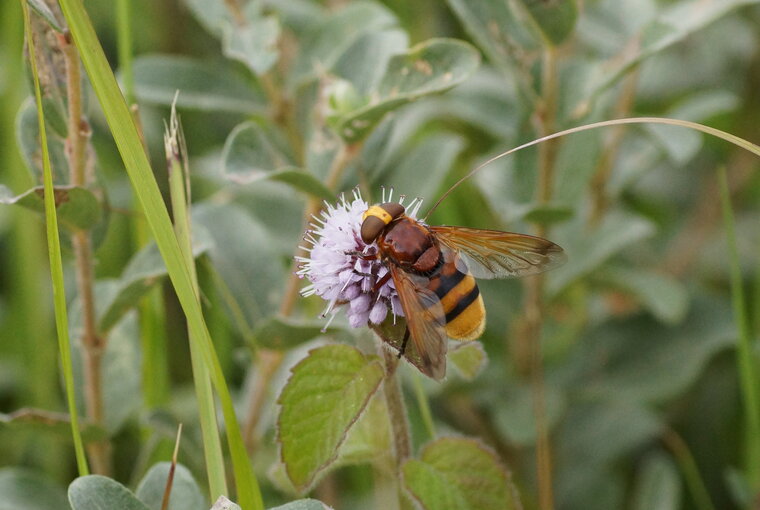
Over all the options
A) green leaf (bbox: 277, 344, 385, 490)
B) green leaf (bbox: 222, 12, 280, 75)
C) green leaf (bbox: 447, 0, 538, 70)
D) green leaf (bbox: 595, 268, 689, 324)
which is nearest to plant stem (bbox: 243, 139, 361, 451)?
green leaf (bbox: 222, 12, 280, 75)

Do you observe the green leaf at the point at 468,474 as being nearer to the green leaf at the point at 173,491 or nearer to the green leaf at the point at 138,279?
the green leaf at the point at 173,491

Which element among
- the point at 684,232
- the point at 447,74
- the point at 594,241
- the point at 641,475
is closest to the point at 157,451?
the point at 447,74

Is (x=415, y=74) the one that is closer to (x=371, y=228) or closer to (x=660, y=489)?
(x=371, y=228)

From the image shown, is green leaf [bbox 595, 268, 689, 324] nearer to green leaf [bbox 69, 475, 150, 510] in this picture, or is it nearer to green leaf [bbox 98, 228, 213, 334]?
green leaf [bbox 98, 228, 213, 334]

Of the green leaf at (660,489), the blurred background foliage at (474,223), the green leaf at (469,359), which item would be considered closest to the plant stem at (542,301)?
the blurred background foliage at (474,223)

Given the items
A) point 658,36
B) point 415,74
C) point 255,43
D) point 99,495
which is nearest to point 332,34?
point 255,43
